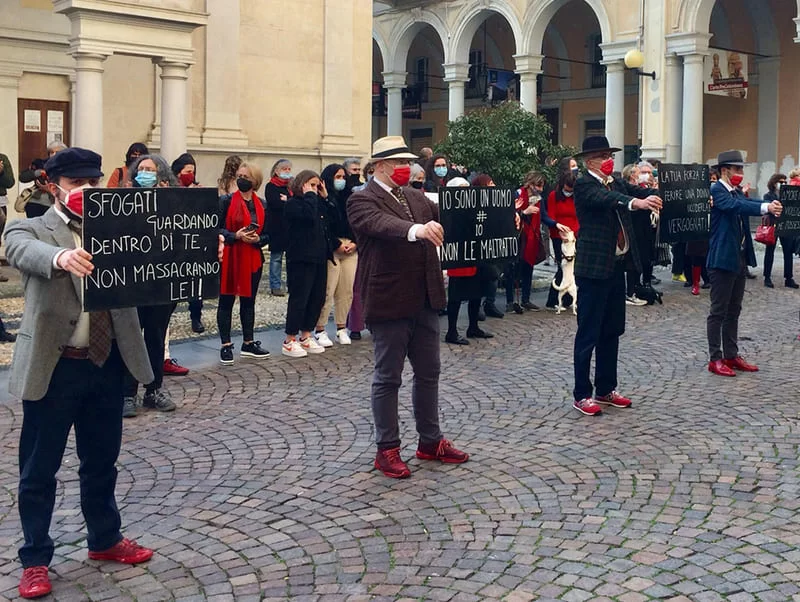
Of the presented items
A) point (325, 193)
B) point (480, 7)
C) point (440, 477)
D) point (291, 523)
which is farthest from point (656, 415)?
point (480, 7)

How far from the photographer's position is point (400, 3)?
35.3 metres

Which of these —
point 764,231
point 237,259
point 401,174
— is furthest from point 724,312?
point 237,259

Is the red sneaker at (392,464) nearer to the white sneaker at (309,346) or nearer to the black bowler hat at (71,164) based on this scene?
Result: the black bowler hat at (71,164)

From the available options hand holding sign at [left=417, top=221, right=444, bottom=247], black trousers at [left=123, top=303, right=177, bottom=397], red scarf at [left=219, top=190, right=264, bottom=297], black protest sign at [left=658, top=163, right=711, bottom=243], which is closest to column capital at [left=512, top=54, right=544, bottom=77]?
black protest sign at [left=658, top=163, right=711, bottom=243]

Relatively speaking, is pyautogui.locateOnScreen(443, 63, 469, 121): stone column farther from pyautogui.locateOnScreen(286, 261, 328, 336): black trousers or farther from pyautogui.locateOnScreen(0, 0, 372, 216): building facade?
pyautogui.locateOnScreen(286, 261, 328, 336): black trousers

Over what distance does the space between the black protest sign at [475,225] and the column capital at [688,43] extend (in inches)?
778

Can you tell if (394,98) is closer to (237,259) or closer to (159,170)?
(237,259)

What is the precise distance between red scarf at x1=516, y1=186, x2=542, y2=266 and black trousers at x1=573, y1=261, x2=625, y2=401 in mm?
5118

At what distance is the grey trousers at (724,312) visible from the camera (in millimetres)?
8789

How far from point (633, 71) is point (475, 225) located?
26.9m

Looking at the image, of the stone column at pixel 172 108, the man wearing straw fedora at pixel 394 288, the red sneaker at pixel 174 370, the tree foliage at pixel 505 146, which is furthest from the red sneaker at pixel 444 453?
the stone column at pixel 172 108

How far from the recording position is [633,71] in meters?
33.4

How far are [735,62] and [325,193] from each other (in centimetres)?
2250

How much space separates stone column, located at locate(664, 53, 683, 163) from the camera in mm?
27562
